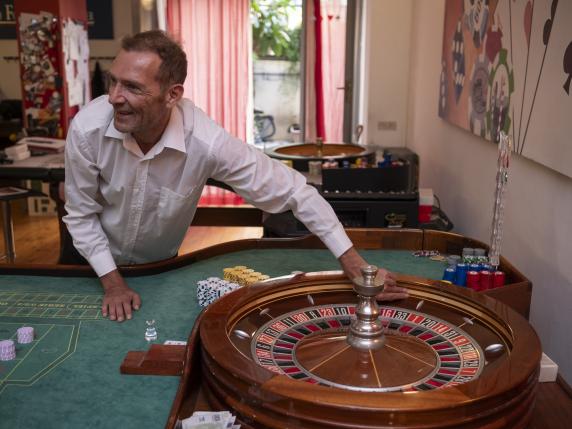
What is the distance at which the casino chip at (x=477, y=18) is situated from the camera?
3.11 meters

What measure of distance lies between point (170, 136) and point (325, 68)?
169 inches

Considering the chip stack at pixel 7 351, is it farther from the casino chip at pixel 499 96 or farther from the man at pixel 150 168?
the casino chip at pixel 499 96

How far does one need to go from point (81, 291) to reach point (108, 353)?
0.44 metres

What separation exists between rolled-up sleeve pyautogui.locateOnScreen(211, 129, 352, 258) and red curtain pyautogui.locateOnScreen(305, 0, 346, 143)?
163 inches

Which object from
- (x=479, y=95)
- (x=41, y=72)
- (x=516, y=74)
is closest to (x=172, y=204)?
(x=516, y=74)

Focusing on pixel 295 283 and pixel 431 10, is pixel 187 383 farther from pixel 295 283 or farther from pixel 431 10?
pixel 431 10

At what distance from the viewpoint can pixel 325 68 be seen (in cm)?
599

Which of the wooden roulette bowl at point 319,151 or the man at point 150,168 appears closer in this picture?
the man at point 150,168

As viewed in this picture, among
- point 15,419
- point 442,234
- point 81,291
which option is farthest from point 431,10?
point 15,419

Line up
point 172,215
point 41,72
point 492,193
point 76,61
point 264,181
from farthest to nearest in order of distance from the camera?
point 76,61 → point 41,72 → point 492,193 → point 172,215 → point 264,181

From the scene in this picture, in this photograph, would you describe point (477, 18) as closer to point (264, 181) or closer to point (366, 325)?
point (264, 181)

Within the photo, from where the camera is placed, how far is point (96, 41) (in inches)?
255

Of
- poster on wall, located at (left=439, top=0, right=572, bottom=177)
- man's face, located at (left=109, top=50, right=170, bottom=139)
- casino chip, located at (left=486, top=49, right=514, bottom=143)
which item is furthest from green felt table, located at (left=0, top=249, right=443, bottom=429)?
casino chip, located at (left=486, top=49, right=514, bottom=143)

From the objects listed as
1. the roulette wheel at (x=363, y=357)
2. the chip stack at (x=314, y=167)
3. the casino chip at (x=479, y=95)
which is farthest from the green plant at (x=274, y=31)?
the roulette wheel at (x=363, y=357)
